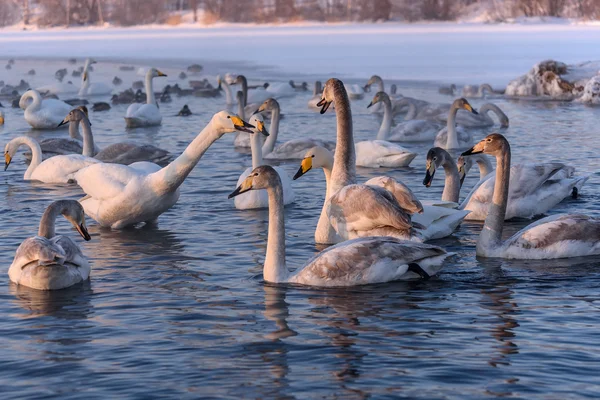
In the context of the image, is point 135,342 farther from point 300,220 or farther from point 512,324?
point 300,220

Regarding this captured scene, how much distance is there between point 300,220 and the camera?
11.6 m

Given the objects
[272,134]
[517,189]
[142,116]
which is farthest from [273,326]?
[142,116]

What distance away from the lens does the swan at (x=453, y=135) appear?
57.2 ft

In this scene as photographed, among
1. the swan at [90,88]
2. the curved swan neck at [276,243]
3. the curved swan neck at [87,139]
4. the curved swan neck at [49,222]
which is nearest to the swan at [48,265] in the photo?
the curved swan neck at [49,222]

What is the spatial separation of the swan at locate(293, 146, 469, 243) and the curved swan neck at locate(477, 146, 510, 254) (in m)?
0.61

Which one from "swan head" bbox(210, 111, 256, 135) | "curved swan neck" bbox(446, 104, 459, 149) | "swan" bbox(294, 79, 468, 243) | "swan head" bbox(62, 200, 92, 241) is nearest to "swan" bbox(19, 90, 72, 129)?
"curved swan neck" bbox(446, 104, 459, 149)

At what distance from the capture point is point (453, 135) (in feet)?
57.6

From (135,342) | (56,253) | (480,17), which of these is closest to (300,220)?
(56,253)

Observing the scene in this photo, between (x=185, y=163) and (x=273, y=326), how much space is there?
3574 mm

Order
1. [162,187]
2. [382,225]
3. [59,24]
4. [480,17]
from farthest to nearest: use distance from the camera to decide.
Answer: [59,24], [480,17], [162,187], [382,225]

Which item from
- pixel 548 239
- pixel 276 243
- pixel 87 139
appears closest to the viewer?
pixel 276 243

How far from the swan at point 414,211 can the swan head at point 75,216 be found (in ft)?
7.18

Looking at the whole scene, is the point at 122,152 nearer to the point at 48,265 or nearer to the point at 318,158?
the point at 318,158

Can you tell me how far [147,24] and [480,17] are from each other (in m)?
22.1
